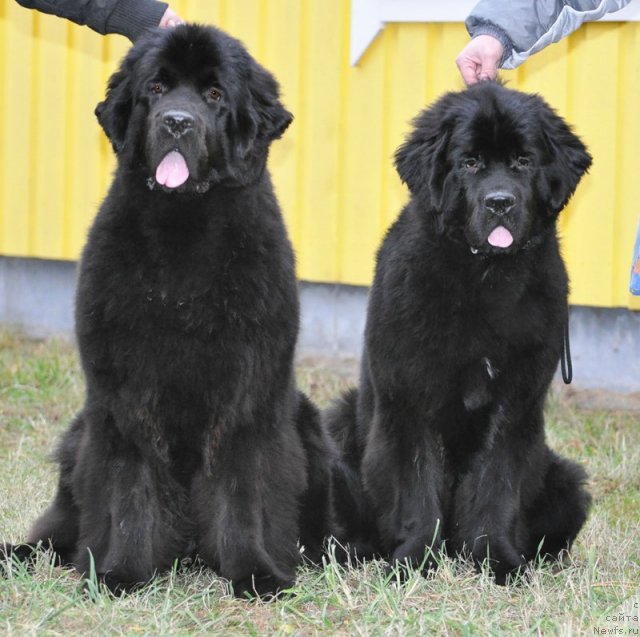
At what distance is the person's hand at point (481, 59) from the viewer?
153 inches

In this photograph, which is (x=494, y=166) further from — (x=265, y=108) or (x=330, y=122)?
(x=330, y=122)

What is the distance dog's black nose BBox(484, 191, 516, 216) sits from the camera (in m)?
3.52

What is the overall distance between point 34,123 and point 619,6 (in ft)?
13.5

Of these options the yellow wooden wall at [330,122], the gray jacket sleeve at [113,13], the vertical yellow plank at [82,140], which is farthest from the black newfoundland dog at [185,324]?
the vertical yellow plank at [82,140]

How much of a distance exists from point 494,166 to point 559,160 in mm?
213

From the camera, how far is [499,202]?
11.5 ft

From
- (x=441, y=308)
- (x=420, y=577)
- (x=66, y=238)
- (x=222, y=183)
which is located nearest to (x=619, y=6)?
(x=441, y=308)

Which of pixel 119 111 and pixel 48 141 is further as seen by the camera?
pixel 48 141

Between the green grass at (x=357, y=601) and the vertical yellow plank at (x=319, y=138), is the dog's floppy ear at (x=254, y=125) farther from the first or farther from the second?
the vertical yellow plank at (x=319, y=138)

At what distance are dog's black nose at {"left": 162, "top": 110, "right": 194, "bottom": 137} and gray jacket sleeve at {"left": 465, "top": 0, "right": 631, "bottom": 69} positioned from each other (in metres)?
1.17

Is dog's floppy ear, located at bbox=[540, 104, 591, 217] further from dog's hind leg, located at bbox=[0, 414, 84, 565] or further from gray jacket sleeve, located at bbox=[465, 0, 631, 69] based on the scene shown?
dog's hind leg, located at bbox=[0, 414, 84, 565]

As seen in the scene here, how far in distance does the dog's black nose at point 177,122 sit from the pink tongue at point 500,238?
3.07 ft

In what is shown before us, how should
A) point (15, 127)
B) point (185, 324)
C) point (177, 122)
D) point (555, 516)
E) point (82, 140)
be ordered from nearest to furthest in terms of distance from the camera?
point (177, 122) → point (185, 324) → point (555, 516) → point (82, 140) → point (15, 127)

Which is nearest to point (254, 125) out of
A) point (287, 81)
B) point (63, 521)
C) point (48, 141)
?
point (63, 521)
